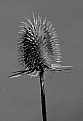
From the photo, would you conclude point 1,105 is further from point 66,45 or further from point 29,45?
point 29,45

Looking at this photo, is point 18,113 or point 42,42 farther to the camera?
point 18,113

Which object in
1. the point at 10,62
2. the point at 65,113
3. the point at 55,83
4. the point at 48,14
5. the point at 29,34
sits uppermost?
the point at 48,14

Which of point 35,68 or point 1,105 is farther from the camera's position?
point 1,105

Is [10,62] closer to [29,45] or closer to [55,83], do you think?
[55,83]

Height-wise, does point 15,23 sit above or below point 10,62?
above

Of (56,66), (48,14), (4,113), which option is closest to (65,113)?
(4,113)

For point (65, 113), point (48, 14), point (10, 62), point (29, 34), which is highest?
point (48, 14)

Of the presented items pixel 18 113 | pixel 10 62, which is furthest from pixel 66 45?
pixel 18 113

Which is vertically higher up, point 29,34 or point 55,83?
point 29,34
